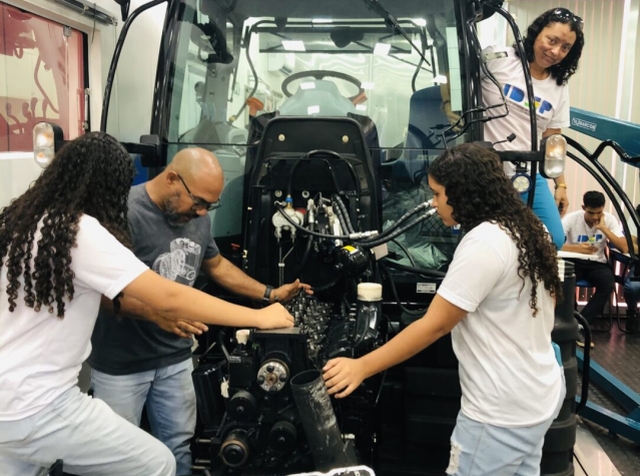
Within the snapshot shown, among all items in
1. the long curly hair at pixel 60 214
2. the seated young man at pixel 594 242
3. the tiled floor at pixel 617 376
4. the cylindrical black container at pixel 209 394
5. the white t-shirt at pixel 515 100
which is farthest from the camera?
the seated young man at pixel 594 242

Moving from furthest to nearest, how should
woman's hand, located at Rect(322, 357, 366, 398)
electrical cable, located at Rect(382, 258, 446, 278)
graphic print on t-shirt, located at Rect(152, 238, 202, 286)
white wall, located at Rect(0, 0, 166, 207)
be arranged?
white wall, located at Rect(0, 0, 166, 207)
electrical cable, located at Rect(382, 258, 446, 278)
graphic print on t-shirt, located at Rect(152, 238, 202, 286)
woman's hand, located at Rect(322, 357, 366, 398)

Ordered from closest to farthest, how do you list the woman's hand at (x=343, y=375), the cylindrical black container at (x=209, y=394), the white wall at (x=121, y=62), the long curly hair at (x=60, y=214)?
the long curly hair at (x=60, y=214)
the woman's hand at (x=343, y=375)
the cylindrical black container at (x=209, y=394)
the white wall at (x=121, y=62)

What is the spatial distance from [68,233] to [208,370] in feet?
2.60

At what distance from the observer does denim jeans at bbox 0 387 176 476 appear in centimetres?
A: 175

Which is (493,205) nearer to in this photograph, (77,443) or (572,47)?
(77,443)

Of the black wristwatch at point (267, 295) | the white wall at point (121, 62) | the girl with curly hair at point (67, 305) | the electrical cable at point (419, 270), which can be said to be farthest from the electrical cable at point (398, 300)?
the white wall at point (121, 62)

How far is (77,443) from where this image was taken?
1.79m

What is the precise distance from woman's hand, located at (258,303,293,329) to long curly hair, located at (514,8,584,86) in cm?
207

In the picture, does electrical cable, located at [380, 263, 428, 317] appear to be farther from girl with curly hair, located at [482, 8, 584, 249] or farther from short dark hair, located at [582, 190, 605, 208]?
short dark hair, located at [582, 190, 605, 208]

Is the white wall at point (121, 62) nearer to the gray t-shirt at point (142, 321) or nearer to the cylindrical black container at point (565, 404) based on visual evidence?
the gray t-shirt at point (142, 321)

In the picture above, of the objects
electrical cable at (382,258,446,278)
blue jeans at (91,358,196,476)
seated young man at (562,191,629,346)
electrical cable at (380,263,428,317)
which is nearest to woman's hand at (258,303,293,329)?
blue jeans at (91,358,196,476)

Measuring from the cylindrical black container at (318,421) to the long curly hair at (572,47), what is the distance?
7.32 ft

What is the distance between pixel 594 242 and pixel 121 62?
4753 millimetres

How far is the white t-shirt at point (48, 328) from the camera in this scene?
5.66 ft
